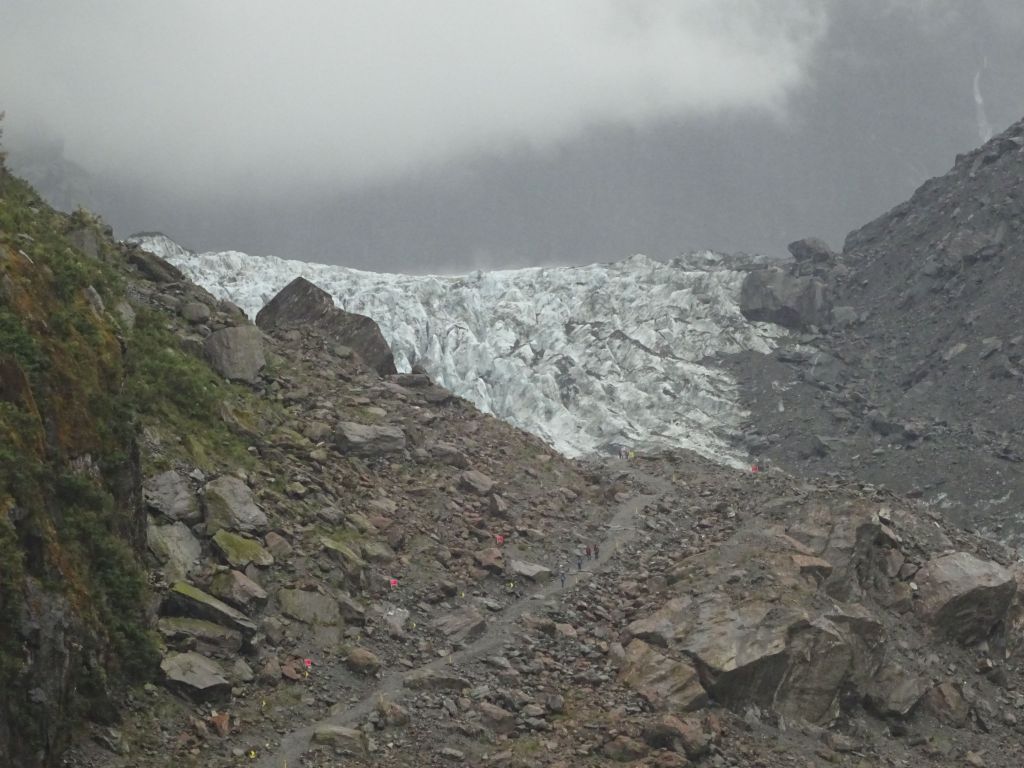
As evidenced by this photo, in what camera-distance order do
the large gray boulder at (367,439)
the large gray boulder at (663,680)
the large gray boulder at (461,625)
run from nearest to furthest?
the large gray boulder at (663,680), the large gray boulder at (461,625), the large gray boulder at (367,439)

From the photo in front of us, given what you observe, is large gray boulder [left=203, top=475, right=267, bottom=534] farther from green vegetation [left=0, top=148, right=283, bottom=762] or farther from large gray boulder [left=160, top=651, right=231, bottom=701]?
large gray boulder [left=160, top=651, right=231, bottom=701]

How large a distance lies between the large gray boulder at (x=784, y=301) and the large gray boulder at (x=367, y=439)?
110616 mm

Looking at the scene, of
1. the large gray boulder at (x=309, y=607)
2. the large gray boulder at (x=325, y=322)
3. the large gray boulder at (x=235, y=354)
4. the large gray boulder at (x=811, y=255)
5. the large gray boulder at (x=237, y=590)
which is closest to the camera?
the large gray boulder at (x=237, y=590)

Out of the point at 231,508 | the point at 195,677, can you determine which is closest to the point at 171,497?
the point at 231,508

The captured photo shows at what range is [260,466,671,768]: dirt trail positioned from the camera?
20.0 metres

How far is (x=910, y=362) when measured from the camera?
122 m

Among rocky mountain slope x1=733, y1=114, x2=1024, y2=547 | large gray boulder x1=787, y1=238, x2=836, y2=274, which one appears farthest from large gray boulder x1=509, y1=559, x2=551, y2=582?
large gray boulder x1=787, y1=238, x2=836, y2=274

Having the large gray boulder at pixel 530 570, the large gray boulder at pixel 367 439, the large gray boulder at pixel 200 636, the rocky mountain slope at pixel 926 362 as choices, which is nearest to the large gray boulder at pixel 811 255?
the rocky mountain slope at pixel 926 362

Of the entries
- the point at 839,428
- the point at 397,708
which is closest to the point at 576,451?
the point at 839,428

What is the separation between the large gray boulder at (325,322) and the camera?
152 feet

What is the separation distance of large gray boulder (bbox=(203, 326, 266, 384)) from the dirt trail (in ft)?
41.5

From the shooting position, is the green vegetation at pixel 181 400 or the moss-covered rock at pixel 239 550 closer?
the moss-covered rock at pixel 239 550

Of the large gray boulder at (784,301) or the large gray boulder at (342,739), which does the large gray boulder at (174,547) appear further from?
the large gray boulder at (784,301)

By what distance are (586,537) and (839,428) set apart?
81.4 m
